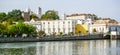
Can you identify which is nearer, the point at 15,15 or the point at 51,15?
the point at 15,15

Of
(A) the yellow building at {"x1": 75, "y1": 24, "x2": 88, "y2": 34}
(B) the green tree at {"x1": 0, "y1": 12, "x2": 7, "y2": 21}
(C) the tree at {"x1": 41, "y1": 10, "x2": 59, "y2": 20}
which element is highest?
(B) the green tree at {"x1": 0, "y1": 12, "x2": 7, "y2": 21}

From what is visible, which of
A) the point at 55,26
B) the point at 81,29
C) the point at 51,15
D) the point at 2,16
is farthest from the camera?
the point at 51,15

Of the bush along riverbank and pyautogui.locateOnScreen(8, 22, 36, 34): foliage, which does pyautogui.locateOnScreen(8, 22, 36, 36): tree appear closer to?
pyautogui.locateOnScreen(8, 22, 36, 34): foliage

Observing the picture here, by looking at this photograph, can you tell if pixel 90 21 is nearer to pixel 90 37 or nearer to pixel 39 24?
pixel 39 24

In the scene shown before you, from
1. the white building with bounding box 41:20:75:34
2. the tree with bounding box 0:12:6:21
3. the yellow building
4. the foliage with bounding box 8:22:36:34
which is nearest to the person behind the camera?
the foliage with bounding box 8:22:36:34

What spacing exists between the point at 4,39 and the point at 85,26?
40528 millimetres

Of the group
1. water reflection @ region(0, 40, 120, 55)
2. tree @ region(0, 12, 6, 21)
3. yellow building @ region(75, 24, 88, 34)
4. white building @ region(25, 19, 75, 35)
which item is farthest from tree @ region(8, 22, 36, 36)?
water reflection @ region(0, 40, 120, 55)

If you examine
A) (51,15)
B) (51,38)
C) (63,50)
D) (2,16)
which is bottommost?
(51,38)

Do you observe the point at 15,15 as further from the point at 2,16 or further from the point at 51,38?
the point at 51,38

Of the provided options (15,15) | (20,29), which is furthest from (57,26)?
(20,29)

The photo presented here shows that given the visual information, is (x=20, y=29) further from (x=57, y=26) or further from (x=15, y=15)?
(x=15, y=15)

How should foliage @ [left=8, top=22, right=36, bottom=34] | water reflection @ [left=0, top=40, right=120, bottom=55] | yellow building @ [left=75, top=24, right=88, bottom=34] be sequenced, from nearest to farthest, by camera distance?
1. water reflection @ [left=0, top=40, right=120, bottom=55]
2. foliage @ [left=8, top=22, right=36, bottom=34]
3. yellow building @ [left=75, top=24, right=88, bottom=34]

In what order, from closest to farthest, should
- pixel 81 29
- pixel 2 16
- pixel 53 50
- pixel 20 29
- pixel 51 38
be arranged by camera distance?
pixel 53 50
pixel 51 38
pixel 20 29
pixel 81 29
pixel 2 16

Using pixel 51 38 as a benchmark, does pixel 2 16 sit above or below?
above
